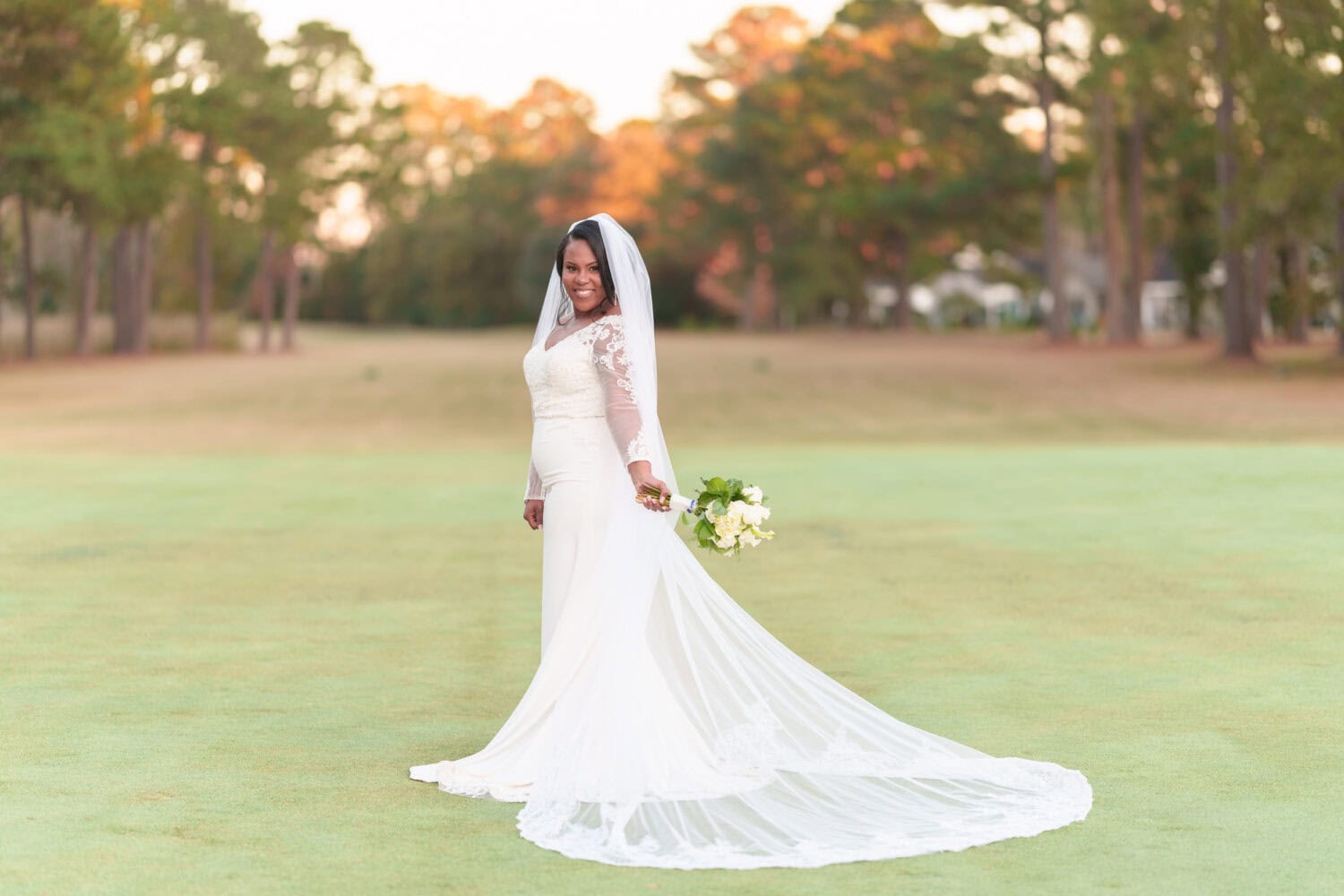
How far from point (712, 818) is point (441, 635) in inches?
182

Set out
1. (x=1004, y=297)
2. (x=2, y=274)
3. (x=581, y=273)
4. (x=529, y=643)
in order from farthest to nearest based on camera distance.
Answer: (x=1004, y=297), (x=2, y=274), (x=529, y=643), (x=581, y=273)

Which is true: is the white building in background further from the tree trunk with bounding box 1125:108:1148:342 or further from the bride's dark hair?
the bride's dark hair

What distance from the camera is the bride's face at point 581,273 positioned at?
7.07 meters

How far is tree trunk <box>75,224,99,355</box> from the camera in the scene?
5203 centimetres

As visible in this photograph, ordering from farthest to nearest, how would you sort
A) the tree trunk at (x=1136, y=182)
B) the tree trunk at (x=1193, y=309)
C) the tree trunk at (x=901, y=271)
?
1. the tree trunk at (x=901, y=271)
2. the tree trunk at (x=1193, y=309)
3. the tree trunk at (x=1136, y=182)

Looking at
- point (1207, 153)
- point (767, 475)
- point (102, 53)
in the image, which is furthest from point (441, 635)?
point (1207, 153)

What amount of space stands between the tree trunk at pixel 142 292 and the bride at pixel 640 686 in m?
52.6

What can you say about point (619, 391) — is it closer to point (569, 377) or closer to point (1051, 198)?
point (569, 377)

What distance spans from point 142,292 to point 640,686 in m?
54.9

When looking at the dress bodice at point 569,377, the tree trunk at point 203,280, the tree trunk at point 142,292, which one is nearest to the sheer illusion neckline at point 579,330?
the dress bodice at point 569,377

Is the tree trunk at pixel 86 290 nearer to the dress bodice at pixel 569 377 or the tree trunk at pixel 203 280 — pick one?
the tree trunk at pixel 203 280

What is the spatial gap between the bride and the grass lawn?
302mm

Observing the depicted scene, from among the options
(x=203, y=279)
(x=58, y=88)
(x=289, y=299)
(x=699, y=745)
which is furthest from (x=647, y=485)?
(x=289, y=299)

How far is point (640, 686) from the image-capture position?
6934mm
